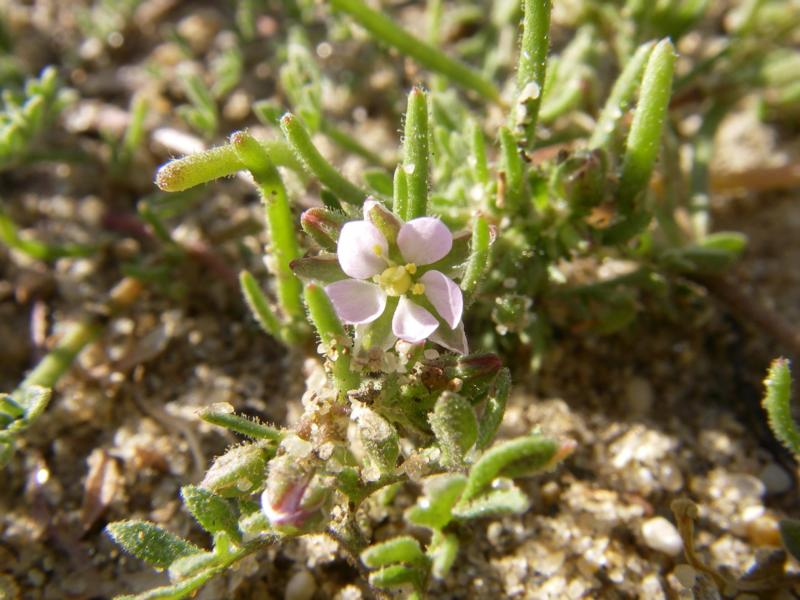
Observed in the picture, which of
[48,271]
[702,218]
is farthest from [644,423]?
[48,271]

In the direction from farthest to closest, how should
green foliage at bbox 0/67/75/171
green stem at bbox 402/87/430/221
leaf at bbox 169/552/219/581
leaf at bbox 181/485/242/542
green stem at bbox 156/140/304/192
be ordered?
green foliage at bbox 0/67/75/171, green stem at bbox 402/87/430/221, green stem at bbox 156/140/304/192, leaf at bbox 181/485/242/542, leaf at bbox 169/552/219/581

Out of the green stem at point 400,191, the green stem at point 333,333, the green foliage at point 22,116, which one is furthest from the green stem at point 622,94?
the green foliage at point 22,116

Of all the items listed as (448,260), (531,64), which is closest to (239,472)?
(448,260)

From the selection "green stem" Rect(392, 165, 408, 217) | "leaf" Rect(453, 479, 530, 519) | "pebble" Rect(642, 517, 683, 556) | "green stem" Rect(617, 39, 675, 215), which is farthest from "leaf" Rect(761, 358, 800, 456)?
"green stem" Rect(392, 165, 408, 217)

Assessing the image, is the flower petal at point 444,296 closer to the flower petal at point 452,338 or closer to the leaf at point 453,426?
the flower petal at point 452,338

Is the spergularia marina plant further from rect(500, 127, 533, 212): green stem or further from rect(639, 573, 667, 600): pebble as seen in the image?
rect(639, 573, 667, 600): pebble

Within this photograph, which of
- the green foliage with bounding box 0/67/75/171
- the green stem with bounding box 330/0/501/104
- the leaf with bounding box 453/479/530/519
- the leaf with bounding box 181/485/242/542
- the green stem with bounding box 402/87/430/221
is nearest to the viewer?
the leaf with bounding box 453/479/530/519

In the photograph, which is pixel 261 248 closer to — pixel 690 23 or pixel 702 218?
pixel 702 218
